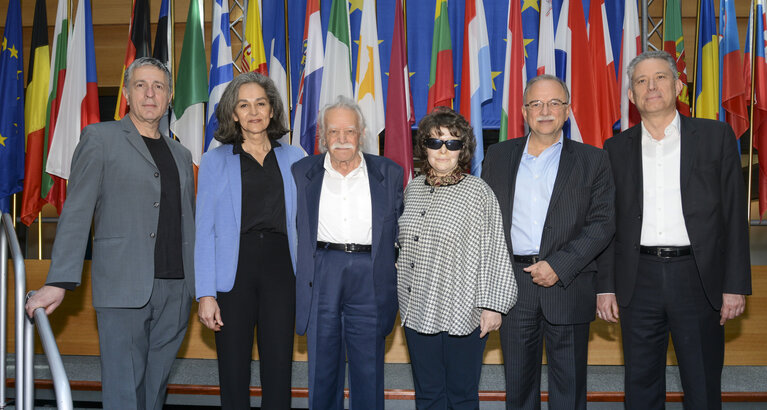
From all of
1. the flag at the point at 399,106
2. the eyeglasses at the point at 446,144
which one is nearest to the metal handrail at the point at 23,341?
the eyeglasses at the point at 446,144

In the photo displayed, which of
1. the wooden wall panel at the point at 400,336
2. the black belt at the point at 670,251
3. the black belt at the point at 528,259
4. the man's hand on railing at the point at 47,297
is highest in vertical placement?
the black belt at the point at 670,251

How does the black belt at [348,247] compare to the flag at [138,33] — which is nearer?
the black belt at [348,247]

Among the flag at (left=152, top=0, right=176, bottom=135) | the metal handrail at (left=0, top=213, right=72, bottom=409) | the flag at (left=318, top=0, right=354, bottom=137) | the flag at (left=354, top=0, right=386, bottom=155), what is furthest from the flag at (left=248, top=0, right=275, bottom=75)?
the metal handrail at (left=0, top=213, right=72, bottom=409)

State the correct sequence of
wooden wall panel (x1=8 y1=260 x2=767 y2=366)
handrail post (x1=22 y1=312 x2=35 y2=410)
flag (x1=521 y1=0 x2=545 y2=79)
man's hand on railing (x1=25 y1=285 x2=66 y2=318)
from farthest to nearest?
flag (x1=521 y1=0 x2=545 y2=79)
wooden wall panel (x1=8 y1=260 x2=767 y2=366)
man's hand on railing (x1=25 y1=285 x2=66 y2=318)
handrail post (x1=22 y1=312 x2=35 y2=410)

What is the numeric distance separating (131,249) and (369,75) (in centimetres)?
280

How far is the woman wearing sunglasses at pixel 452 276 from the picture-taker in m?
2.12

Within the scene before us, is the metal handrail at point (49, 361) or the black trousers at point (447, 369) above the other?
the metal handrail at point (49, 361)

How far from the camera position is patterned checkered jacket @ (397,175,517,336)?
2111 mm

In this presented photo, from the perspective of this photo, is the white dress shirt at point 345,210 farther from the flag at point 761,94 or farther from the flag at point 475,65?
the flag at point 761,94

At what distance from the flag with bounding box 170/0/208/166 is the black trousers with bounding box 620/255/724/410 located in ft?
10.9

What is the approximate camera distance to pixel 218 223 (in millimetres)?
2191

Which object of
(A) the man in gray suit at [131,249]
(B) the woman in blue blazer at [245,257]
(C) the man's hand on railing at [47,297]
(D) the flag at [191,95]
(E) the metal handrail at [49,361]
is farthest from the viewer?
(D) the flag at [191,95]

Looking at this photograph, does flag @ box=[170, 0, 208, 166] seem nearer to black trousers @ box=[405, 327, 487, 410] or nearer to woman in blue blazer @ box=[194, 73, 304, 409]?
woman in blue blazer @ box=[194, 73, 304, 409]

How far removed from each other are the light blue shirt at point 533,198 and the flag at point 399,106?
2122mm
